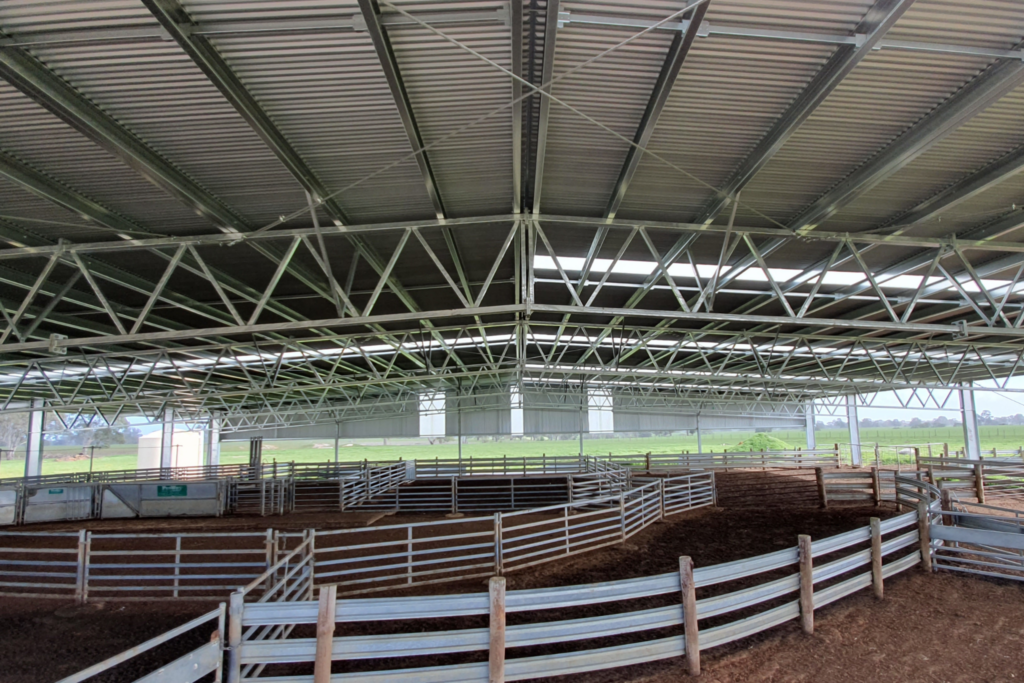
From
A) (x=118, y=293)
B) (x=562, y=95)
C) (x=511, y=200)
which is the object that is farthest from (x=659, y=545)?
(x=118, y=293)

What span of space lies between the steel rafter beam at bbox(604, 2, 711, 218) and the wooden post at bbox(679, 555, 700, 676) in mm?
4561

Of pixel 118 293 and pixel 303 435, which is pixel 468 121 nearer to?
pixel 118 293

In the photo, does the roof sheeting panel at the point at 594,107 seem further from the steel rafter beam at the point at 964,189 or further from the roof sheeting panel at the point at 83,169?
the roof sheeting panel at the point at 83,169

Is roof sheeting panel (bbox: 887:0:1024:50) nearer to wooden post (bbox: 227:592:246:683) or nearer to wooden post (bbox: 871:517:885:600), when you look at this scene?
wooden post (bbox: 871:517:885:600)

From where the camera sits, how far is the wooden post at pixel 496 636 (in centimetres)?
480

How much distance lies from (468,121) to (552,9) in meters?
2.07

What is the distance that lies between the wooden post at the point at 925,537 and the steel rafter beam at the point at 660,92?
6.68 meters

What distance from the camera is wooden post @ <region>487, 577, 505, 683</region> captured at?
4.80m

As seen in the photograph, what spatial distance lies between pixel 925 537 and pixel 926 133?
5986 mm

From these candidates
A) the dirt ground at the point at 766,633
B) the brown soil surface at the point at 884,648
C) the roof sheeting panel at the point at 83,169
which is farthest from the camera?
the roof sheeting panel at the point at 83,169

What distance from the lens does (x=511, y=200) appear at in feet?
28.7

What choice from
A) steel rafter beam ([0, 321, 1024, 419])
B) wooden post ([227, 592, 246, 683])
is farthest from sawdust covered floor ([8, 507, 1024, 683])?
steel rafter beam ([0, 321, 1024, 419])

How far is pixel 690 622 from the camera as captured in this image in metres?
5.41

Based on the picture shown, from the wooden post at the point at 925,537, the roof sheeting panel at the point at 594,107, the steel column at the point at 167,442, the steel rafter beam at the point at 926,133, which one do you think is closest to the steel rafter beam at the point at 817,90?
the steel rafter beam at the point at 926,133
